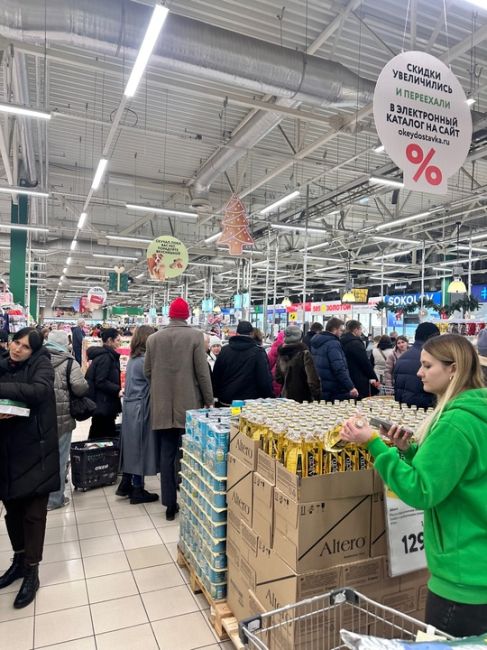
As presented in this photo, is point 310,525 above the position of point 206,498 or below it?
above

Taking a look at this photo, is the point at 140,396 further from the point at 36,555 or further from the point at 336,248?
the point at 336,248

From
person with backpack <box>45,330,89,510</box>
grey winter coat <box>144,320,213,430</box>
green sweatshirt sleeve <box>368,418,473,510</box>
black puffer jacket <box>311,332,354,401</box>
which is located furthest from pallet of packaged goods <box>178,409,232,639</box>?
black puffer jacket <box>311,332,354,401</box>

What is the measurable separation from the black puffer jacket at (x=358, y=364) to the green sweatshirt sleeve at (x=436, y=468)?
14.4 feet

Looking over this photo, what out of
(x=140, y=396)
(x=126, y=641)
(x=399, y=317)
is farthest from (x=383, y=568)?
(x=399, y=317)

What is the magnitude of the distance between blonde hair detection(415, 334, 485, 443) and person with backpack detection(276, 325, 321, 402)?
2925 millimetres

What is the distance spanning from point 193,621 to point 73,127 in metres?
8.86

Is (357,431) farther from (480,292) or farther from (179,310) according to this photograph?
(480,292)

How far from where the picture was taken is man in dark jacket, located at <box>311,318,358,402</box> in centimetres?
498

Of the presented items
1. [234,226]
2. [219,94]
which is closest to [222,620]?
[219,94]

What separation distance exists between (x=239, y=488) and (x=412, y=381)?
2.50m

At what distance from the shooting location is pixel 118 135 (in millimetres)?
8531

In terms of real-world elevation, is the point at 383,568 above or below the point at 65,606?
above

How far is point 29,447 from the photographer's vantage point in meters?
2.78

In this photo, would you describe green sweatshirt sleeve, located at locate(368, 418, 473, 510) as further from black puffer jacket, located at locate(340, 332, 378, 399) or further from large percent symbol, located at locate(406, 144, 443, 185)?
black puffer jacket, located at locate(340, 332, 378, 399)
